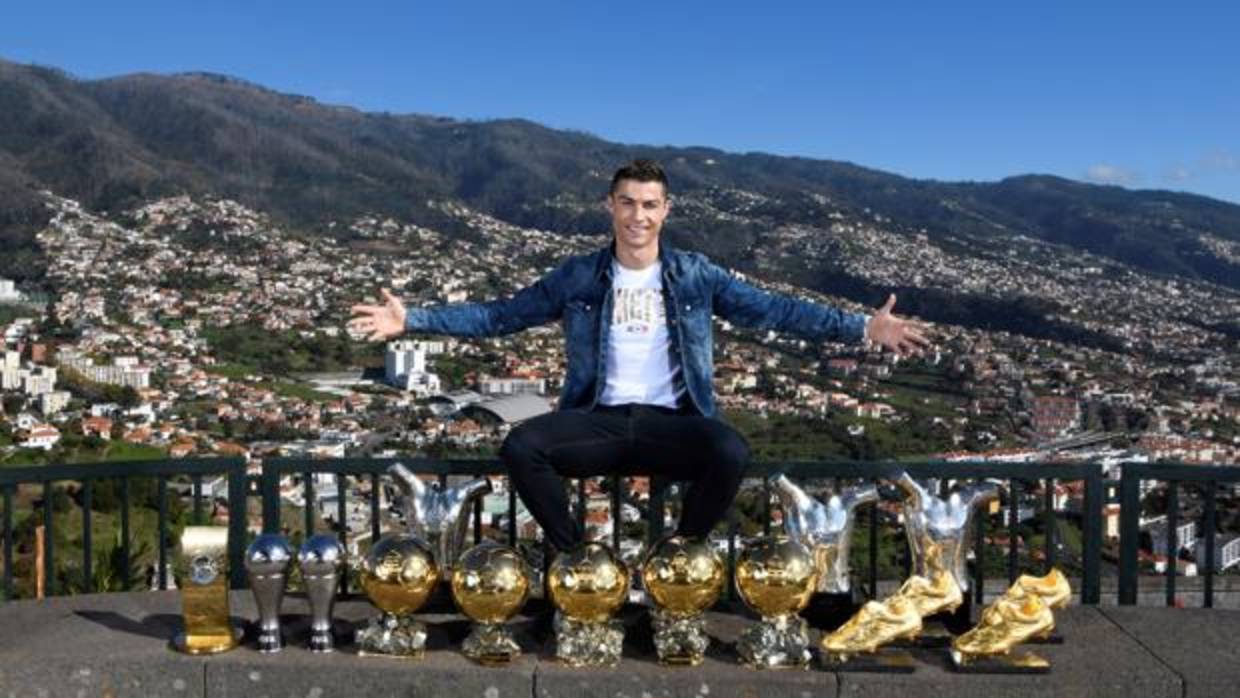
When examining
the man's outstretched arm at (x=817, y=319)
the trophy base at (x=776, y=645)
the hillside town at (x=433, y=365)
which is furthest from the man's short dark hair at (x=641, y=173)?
the hillside town at (x=433, y=365)

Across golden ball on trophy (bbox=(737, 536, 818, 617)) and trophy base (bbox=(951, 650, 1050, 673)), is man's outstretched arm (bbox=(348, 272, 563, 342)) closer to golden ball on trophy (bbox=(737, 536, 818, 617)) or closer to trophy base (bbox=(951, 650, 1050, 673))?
golden ball on trophy (bbox=(737, 536, 818, 617))

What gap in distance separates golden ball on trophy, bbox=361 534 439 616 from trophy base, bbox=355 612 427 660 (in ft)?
0.12

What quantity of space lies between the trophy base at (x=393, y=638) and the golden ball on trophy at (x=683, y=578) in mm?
789

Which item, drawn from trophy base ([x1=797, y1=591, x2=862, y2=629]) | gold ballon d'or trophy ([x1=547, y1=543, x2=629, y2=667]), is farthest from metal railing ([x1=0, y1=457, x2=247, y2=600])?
trophy base ([x1=797, y1=591, x2=862, y2=629])

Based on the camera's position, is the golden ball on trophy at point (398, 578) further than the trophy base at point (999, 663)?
Yes

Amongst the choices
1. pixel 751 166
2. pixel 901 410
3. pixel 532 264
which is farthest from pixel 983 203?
pixel 901 410

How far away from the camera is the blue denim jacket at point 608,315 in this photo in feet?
14.9

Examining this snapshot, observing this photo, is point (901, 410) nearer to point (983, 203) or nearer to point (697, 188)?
point (697, 188)

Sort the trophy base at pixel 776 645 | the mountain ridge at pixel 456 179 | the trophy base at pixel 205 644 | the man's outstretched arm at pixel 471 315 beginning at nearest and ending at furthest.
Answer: the trophy base at pixel 776 645 → the trophy base at pixel 205 644 → the man's outstretched arm at pixel 471 315 → the mountain ridge at pixel 456 179

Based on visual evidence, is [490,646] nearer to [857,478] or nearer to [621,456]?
[621,456]

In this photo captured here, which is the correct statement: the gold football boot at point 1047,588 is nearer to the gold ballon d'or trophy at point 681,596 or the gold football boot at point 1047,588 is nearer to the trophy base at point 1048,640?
the trophy base at point 1048,640

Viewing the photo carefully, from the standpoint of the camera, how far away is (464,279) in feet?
169

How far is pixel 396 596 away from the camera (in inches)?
161

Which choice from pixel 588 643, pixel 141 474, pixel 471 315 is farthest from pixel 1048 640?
pixel 141 474
